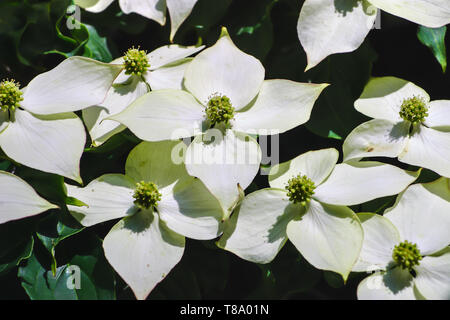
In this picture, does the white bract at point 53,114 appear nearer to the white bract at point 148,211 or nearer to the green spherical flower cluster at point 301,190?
the white bract at point 148,211

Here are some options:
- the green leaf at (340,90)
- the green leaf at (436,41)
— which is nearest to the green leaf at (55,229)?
the green leaf at (340,90)

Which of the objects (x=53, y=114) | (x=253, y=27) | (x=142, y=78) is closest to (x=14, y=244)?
(x=53, y=114)

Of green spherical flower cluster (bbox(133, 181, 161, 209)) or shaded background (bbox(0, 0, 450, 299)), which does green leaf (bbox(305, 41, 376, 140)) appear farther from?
green spherical flower cluster (bbox(133, 181, 161, 209))

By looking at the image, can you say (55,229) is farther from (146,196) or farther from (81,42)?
(81,42)

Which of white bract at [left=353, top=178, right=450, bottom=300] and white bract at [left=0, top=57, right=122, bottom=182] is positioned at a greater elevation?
white bract at [left=0, top=57, right=122, bottom=182]

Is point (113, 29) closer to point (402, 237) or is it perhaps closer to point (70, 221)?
point (70, 221)

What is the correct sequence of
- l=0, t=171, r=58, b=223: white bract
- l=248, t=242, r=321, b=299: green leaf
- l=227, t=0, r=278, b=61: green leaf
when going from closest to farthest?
l=0, t=171, r=58, b=223: white bract < l=248, t=242, r=321, b=299: green leaf < l=227, t=0, r=278, b=61: green leaf

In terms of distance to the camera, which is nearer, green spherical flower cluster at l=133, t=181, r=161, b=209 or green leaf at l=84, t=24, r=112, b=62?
green spherical flower cluster at l=133, t=181, r=161, b=209

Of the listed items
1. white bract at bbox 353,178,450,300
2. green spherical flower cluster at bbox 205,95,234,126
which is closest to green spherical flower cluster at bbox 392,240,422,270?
white bract at bbox 353,178,450,300
